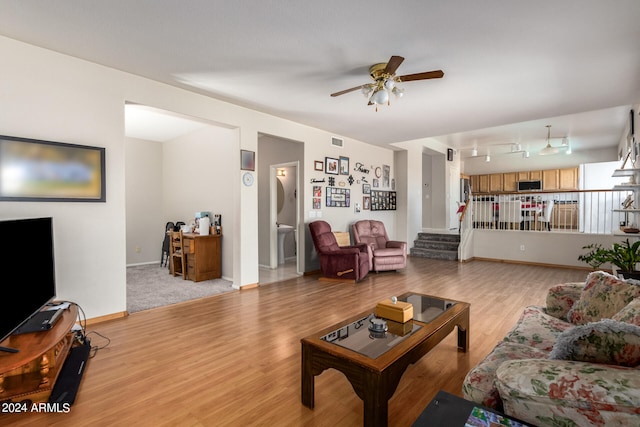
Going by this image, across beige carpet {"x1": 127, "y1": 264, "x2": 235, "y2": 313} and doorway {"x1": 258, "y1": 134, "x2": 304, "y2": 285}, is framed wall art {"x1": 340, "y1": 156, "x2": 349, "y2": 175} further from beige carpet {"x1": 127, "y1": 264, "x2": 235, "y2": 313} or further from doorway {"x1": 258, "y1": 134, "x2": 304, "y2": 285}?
beige carpet {"x1": 127, "y1": 264, "x2": 235, "y2": 313}

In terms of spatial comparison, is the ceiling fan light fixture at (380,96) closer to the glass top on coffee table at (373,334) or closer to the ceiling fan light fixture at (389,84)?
the ceiling fan light fixture at (389,84)

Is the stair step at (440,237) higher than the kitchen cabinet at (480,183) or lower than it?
lower

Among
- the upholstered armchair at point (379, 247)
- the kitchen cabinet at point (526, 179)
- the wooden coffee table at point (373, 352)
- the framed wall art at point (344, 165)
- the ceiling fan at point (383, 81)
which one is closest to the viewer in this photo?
the wooden coffee table at point (373, 352)

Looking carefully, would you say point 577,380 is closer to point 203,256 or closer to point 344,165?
point 203,256

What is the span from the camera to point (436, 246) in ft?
26.3

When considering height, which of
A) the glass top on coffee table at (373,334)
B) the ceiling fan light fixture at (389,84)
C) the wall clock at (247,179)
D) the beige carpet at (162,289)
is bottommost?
the beige carpet at (162,289)

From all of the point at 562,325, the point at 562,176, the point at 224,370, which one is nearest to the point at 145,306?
the point at 224,370

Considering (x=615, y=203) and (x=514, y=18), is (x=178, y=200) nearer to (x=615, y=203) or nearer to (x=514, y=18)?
(x=514, y=18)

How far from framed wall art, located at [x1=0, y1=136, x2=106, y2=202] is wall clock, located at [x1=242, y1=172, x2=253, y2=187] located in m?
1.78

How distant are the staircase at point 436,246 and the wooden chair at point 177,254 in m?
5.48

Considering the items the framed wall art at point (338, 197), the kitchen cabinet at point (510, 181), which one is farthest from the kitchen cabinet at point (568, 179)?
the framed wall art at point (338, 197)

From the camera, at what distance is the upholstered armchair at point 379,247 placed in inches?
232

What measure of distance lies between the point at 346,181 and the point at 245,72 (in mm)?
3581

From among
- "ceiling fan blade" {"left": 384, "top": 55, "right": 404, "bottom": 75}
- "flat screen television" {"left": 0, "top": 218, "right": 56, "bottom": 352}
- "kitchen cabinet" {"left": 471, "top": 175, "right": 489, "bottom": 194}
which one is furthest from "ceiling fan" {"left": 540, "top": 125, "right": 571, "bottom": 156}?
"flat screen television" {"left": 0, "top": 218, "right": 56, "bottom": 352}
